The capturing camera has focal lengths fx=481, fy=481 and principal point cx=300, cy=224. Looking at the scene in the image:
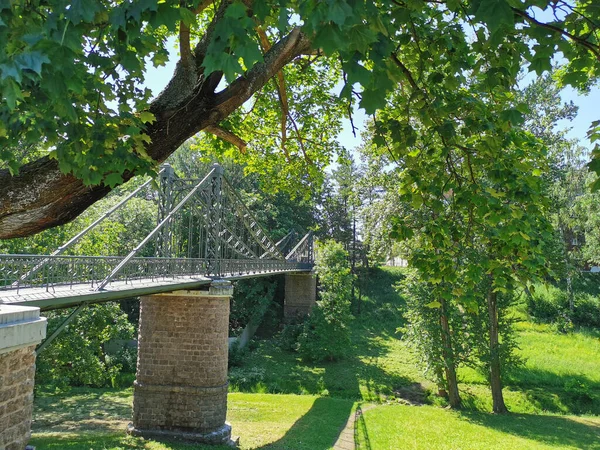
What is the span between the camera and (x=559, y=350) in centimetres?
1964

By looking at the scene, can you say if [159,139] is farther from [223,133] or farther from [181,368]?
[181,368]

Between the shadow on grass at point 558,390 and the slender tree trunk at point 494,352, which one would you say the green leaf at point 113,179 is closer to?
the slender tree trunk at point 494,352

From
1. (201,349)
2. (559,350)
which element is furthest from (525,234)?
(559,350)

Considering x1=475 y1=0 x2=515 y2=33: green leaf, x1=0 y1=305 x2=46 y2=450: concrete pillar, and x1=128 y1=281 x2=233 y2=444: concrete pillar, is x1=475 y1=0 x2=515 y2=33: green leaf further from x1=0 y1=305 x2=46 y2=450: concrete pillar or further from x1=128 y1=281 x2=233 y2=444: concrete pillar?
x1=128 y1=281 x2=233 y2=444: concrete pillar

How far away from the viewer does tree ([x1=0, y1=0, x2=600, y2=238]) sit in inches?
76.5

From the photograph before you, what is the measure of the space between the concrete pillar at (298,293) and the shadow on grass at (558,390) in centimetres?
1068

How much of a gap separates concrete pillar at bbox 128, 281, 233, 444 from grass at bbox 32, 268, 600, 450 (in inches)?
26.6

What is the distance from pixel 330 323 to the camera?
776 inches

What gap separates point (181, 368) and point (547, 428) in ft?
30.7

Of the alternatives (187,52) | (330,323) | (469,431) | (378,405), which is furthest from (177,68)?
(330,323)

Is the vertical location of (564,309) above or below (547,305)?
below

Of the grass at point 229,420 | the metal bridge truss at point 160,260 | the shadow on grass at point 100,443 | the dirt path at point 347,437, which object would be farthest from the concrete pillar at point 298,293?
the shadow on grass at point 100,443

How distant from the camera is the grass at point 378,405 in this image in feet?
35.6

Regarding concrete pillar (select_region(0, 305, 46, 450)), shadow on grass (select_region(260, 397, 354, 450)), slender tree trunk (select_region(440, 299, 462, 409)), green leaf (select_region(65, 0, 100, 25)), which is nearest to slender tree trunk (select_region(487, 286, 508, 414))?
slender tree trunk (select_region(440, 299, 462, 409))
